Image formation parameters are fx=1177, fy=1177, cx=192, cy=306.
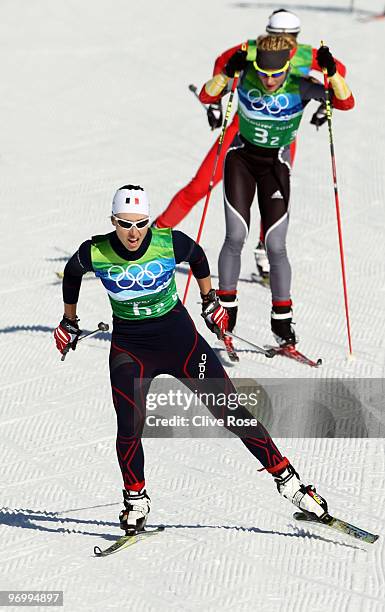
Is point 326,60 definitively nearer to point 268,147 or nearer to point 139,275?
point 268,147

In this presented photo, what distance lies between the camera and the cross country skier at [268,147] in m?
7.55

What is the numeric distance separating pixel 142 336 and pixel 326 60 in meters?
2.70

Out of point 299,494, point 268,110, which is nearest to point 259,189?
point 268,110

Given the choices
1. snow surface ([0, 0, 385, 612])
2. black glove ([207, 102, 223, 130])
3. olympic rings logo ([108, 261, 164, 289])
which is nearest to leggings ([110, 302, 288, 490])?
olympic rings logo ([108, 261, 164, 289])

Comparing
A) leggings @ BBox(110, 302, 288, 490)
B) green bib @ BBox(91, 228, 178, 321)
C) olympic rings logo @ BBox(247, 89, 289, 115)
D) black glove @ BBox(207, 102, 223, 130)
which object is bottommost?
leggings @ BBox(110, 302, 288, 490)

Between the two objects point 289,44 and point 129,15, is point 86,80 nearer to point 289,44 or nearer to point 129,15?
point 129,15

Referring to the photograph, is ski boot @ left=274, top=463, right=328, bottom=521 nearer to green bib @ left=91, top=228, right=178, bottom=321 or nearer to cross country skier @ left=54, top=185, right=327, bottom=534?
cross country skier @ left=54, top=185, right=327, bottom=534

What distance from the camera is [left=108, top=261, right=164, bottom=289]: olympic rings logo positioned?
570 cm

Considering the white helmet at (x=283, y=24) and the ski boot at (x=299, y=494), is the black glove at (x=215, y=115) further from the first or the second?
the ski boot at (x=299, y=494)

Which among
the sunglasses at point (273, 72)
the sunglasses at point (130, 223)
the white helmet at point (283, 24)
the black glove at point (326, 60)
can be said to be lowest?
the sunglasses at point (130, 223)

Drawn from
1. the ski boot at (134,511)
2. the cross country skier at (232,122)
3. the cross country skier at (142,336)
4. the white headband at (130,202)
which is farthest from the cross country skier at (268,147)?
the ski boot at (134,511)

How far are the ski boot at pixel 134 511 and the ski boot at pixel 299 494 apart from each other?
Answer: 2.24ft

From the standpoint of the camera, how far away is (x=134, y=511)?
234 inches

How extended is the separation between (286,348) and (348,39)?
8.86 m
